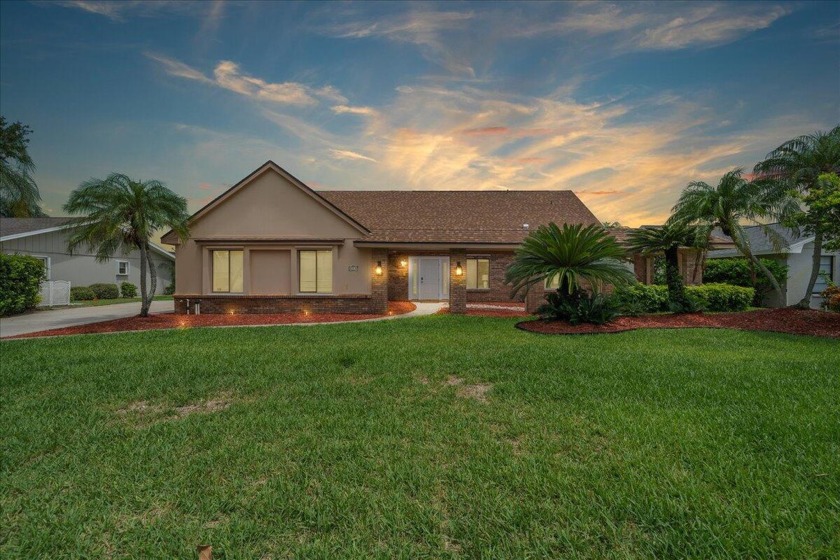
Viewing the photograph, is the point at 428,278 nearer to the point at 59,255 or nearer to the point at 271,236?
the point at 271,236

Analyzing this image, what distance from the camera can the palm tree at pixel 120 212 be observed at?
1324cm

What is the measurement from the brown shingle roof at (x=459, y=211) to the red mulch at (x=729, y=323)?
5.88 metres

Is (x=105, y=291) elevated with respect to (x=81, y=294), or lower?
elevated

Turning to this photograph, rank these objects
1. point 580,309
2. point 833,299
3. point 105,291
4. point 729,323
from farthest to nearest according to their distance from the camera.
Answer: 1. point 105,291
2. point 729,323
3. point 833,299
4. point 580,309

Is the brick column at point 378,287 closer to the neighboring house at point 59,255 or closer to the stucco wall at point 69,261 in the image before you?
the neighboring house at point 59,255

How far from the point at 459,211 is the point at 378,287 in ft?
25.8

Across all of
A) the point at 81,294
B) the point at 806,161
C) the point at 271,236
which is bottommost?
the point at 81,294

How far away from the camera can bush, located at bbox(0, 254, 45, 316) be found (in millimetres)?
15691

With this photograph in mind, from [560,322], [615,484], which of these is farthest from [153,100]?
[615,484]

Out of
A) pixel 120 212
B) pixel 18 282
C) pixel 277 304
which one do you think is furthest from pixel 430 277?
pixel 18 282

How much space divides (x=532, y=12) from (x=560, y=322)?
10605 millimetres

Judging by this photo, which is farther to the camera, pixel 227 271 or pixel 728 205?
pixel 227 271

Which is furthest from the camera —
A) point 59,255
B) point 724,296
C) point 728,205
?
point 59,255

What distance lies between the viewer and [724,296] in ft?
49.4
